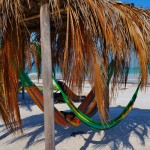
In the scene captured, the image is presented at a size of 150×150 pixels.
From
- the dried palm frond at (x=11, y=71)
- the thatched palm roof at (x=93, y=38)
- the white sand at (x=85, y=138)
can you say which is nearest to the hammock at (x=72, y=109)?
the dried palm frond at (x=11, y=71)

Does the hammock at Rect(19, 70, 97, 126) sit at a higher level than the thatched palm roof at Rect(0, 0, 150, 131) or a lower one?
lower

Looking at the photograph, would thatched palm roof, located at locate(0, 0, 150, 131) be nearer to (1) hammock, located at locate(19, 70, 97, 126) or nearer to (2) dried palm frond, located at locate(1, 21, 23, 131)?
(2) dried palm frond, located at locate(1, 21, 23, 131)

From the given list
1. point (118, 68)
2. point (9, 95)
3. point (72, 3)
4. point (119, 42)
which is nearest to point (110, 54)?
point (119, 42)

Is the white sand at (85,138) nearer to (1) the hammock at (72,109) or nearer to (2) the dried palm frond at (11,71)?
(1) the hammock at (72,109)

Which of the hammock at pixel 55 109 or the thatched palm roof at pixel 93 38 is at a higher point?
the thatched palm roof at pixel 93 38

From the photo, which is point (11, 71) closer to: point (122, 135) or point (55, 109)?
point (55, 109)

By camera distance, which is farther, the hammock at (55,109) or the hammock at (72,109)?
the hammock at (55,109)

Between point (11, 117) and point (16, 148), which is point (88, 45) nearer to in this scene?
point (11, 117)

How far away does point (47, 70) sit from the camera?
113 inches

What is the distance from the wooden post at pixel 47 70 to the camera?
2.81m

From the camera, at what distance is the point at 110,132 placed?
5.08 metres

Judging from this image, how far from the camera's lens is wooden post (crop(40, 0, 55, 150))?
9.21ft

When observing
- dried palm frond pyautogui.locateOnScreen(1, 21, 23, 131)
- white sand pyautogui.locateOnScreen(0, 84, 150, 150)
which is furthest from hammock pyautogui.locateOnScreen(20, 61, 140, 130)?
white sand pyautogui.locateOnScreen(0, 84, 150, 150)

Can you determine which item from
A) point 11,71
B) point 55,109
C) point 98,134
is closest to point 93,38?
point 11,71
